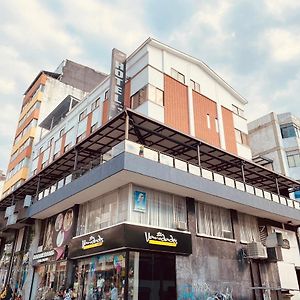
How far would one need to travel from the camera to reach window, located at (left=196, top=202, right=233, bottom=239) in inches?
756

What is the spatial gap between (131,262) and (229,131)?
56.3ft

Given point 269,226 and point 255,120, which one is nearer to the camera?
point 269,226

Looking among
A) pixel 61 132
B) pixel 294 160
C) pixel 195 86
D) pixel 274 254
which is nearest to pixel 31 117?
pixel 61 132

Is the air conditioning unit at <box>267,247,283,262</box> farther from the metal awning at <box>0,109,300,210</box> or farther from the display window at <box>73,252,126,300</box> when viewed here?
the display window at <box>73,252,126,300</box>

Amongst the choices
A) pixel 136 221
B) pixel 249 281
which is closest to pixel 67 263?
pixel 136 221

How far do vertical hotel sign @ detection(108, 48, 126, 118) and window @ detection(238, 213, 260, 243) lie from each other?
1153cm

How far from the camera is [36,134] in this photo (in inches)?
1646

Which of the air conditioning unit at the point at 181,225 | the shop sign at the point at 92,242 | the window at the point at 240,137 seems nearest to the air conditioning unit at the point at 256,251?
the air conditioning unit at the point at 181,225

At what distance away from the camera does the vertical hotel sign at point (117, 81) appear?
21.7 m

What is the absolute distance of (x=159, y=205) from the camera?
17.4 m

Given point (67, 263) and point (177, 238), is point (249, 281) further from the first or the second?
point (67, 263)

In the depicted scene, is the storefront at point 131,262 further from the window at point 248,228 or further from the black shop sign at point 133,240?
the window at point 248,228

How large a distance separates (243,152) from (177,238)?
14777mm

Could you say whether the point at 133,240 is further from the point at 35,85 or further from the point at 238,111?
the point at 35,85
